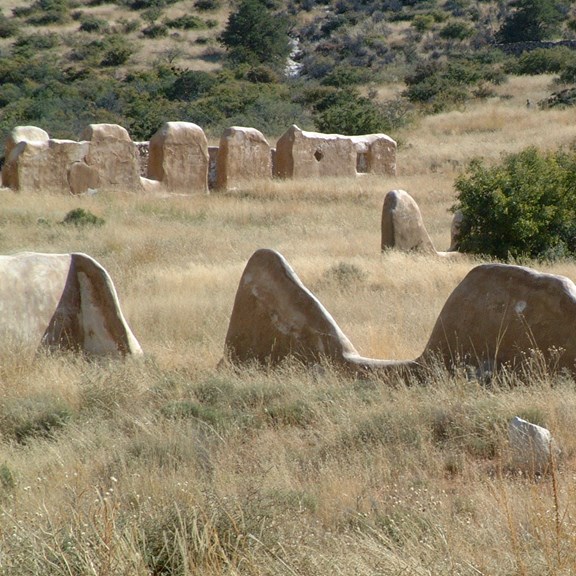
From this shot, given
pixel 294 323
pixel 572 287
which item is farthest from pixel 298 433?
pixel 572 287

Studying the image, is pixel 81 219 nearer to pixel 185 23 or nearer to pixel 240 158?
pixel 240 158

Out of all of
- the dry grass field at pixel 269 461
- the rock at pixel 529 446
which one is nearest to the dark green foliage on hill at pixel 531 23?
the dry grass field at pixel 269 461

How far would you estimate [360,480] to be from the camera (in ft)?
14.3

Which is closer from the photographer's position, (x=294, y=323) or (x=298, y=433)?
(x=298, y=433)

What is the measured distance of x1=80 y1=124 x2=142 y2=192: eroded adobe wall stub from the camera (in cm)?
1981

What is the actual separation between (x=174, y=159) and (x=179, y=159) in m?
0.13

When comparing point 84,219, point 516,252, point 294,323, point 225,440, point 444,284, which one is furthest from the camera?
point 84,219

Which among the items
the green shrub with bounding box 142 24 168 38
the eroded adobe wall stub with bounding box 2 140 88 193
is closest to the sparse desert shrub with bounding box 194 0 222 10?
the green shrub with bounding box 142 24 168 38

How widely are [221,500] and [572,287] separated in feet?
9.07

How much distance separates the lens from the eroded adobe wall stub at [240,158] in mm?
21391

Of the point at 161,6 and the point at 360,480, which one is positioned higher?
the point at 161,6

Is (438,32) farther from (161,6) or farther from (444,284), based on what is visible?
(444,284)

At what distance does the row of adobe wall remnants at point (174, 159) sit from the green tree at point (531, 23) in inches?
1109

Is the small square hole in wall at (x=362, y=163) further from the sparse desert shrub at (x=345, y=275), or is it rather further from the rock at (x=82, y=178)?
the sparse desert shrub at (x=345, y=275)
